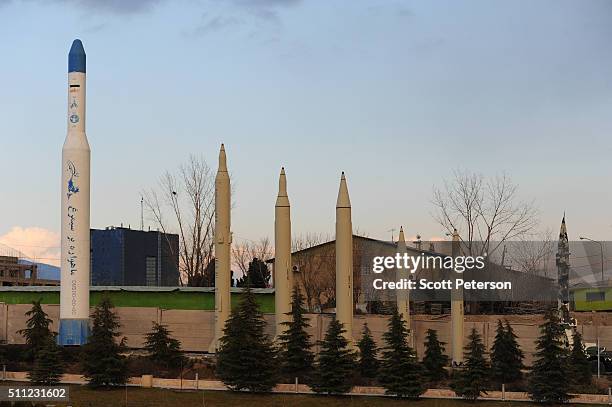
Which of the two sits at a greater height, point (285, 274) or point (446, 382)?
point (285, 274)

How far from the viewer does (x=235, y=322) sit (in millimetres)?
46750

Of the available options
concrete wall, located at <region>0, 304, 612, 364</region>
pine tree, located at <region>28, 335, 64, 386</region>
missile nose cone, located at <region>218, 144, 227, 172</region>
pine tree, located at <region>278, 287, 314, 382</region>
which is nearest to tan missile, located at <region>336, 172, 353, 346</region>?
pine tree, located at <region>278, 287, 314, 382</region>

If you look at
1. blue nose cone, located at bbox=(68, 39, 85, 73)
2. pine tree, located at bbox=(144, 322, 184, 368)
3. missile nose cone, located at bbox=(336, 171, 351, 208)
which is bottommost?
pine tree, located at bbox=(144, 322, 184, 368)

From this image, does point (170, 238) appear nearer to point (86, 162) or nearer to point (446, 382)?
point (86, 162)

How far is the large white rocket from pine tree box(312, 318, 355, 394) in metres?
16.2

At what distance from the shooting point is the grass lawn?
4112 cm

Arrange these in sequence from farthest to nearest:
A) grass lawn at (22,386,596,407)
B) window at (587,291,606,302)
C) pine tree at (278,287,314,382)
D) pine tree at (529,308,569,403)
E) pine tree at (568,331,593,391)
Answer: window at (587,291,606,302) → pine tree at (278,287,314,382) → pine tree at (568,331,593,391) → pine tree at (529,308,569,403) → grass lawn at (22,386,596,407)

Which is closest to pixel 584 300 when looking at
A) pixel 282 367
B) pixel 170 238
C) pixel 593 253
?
pixel 593 253

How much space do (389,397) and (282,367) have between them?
22.2 ft

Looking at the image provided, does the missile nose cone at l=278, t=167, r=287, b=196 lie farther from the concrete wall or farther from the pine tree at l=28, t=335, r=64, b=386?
the pine tree at l=28, t=335, r=64, b=386

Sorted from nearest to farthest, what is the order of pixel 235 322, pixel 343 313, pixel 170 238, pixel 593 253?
pixel 235 322 → pixel 343 313 → pixel 593 253 → pixel 170 238

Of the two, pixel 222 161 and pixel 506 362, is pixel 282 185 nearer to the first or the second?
pixel 222 161

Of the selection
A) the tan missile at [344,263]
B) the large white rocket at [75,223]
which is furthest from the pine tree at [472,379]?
the large white rocket at [75,223]

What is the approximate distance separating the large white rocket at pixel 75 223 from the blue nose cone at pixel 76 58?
0.06 m
